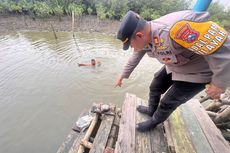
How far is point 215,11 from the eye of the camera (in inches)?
579

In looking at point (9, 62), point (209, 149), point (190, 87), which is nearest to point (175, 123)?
point (209, 149)

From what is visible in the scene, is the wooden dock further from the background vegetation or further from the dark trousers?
the background vegetation

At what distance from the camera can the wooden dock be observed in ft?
5.94

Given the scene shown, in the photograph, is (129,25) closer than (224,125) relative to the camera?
Yes

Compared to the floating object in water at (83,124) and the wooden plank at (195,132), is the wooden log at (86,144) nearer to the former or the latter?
the floating object in water at (83,124)

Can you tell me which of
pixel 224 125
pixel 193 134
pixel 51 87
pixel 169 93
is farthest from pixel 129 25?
pixel 51 87

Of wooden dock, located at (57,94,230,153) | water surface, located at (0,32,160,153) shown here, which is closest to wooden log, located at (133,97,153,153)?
wooden dock, located at (57,94,230,153)

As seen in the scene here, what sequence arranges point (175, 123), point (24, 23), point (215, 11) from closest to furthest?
point (175, 123) < point (24, 23) < point (215, 11)

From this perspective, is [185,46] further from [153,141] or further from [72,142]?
[72,142]

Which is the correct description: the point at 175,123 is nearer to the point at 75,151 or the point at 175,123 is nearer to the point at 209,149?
the point at 209,149

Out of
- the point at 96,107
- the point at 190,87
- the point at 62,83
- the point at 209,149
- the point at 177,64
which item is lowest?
the point at 62,83

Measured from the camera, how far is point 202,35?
106 centimetres

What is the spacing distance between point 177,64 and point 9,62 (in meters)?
6.91

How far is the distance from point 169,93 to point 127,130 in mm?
734
